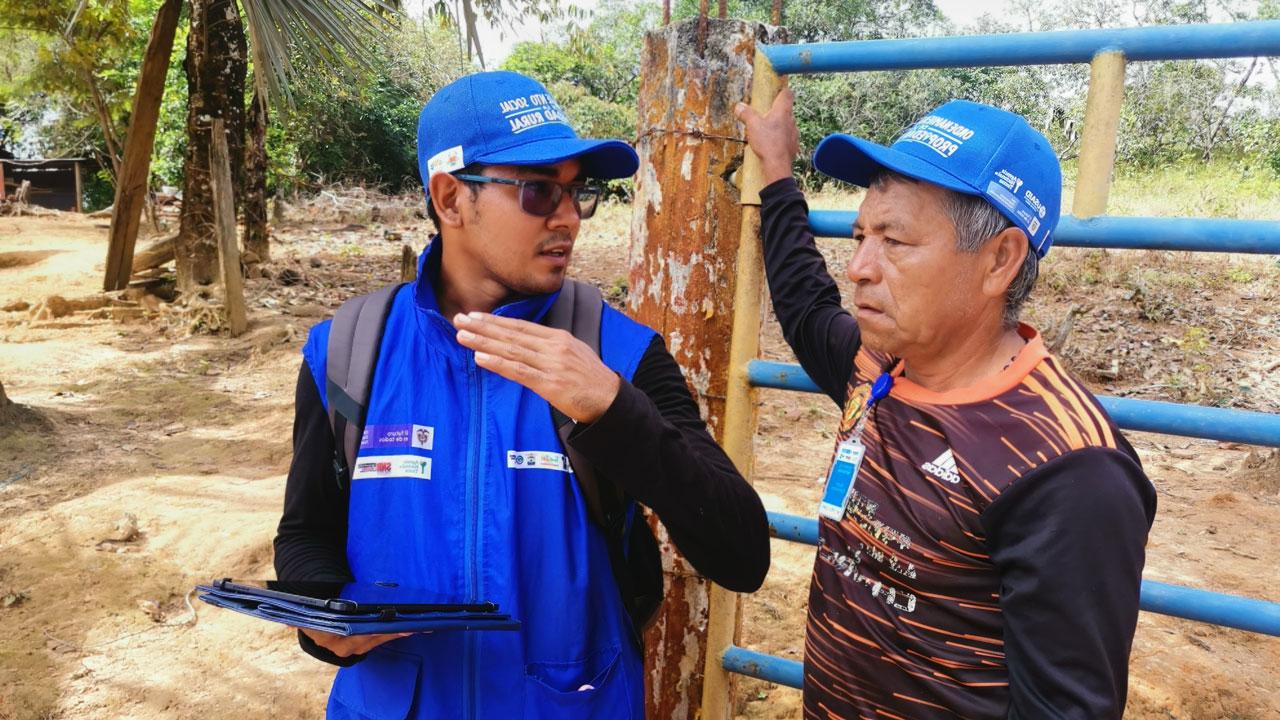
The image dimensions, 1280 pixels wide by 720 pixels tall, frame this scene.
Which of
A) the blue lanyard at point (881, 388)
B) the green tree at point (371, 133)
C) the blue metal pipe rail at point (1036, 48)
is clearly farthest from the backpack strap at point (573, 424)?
the green tree at point (371, 133)

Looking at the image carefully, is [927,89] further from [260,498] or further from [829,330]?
[829,330]

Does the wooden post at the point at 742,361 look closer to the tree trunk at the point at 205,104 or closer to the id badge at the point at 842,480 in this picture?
the id badge at the point at 842,480

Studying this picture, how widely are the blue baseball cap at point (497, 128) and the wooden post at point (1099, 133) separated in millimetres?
844

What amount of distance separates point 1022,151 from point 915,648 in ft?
2.64

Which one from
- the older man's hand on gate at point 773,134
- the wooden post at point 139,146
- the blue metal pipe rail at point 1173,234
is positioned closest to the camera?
the blue metal pipe rail at point 1173,234

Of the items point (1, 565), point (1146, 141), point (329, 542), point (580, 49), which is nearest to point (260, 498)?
point (1, 565)

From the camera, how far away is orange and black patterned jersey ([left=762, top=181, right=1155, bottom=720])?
4.09ft

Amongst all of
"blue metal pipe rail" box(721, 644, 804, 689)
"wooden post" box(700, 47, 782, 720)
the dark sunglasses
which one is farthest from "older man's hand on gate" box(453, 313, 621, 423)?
"blue metal pipe rail" box(721, 644, 804, 689)

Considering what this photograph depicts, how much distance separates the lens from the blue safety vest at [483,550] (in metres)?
1.50

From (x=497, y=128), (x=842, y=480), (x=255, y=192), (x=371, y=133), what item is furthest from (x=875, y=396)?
(x=371, y=133)

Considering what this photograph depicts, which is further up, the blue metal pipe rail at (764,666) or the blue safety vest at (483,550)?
the blue safety vest at (483,550)

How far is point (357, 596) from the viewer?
56.8 inches

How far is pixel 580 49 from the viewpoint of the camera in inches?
494

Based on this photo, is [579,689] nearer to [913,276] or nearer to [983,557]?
[983,557]
